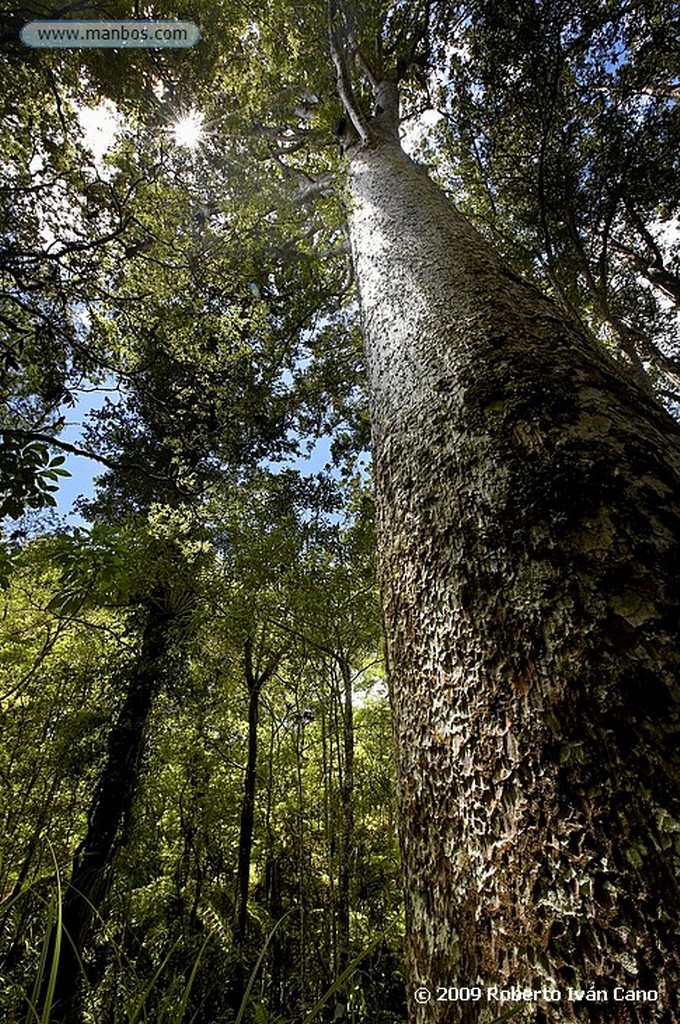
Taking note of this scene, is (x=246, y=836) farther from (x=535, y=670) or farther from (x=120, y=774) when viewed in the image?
(x=535, y=670)

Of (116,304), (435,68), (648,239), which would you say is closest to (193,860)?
(116,304)

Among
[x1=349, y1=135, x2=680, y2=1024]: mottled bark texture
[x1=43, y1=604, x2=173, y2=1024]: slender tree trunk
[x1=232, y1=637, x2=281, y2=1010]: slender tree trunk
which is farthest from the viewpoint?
[x1=43, y1=604, x2=173, y2=1024]: slender tree trunk

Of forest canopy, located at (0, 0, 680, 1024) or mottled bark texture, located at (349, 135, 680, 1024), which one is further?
forest canopy, located at (0, 0, 680, 1024)

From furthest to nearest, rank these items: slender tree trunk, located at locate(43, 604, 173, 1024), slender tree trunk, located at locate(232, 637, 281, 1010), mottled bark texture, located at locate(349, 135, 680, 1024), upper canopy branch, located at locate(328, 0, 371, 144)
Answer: slender tree trunk, located at locate(43, 604, 173, 1024) → slender tree trunk, located at locate(232, 637, 281, 1010) → upper canopy branch, located at locate(328, 0, 371, 144) → mottled bark texture, located at locate(349, 135, 680, 1024)

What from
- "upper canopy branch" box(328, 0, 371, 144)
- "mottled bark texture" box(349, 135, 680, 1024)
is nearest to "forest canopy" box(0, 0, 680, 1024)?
"upper canopy branch" box(328, 0, 371, 144)

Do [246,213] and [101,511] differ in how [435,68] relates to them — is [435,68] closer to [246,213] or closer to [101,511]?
[246,213]

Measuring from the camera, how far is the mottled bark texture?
0.42 metres

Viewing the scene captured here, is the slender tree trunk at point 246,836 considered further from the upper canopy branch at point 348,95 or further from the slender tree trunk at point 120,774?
the upper canopy branch at point 348,95

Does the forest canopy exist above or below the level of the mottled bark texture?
above

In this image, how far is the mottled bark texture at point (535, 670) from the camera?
417 millimetres

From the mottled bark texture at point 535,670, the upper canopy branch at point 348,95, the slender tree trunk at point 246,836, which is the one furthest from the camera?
the slender tree trunk at point 246,836

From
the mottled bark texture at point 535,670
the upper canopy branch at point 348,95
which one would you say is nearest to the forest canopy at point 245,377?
the upper canopy branch at point 348,95

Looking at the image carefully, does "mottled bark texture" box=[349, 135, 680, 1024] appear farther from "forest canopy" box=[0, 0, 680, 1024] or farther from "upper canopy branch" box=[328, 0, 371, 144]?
"upper canopy branch" box=[328, 0, 371, 144]

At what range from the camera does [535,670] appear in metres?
0.55
